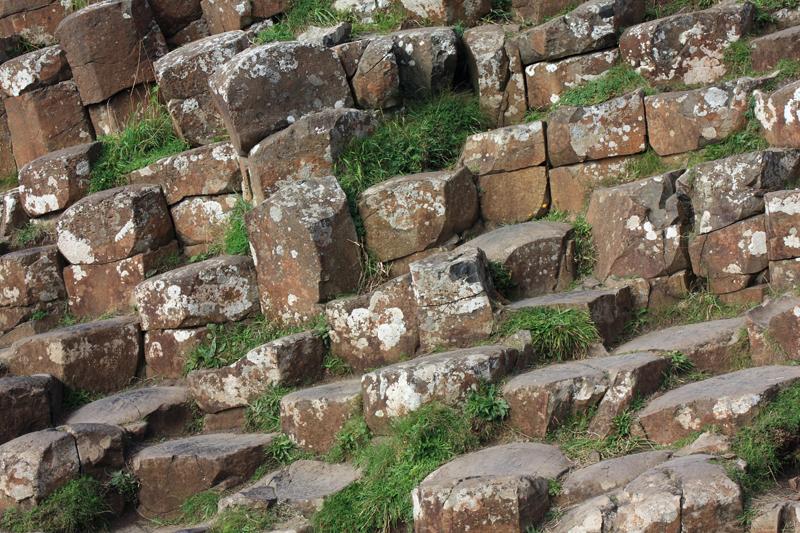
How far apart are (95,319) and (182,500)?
3065 mm

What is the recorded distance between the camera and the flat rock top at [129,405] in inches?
376

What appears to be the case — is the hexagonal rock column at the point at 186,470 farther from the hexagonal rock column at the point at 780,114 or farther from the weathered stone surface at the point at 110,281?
the hexagonal rock column at the point at 780,114

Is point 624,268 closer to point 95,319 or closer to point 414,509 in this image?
point 414,509

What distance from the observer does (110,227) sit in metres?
11.1

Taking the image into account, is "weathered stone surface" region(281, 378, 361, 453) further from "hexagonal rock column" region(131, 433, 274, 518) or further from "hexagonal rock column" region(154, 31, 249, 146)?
"hexagonal rock column" region(154, 31, 249, 146)

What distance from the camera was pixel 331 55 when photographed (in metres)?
10.9

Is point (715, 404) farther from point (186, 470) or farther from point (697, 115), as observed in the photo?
point (186, 470)

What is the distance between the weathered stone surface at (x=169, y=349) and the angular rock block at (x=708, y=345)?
4.00 metres

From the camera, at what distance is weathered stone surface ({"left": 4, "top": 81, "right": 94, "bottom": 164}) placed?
12742mm

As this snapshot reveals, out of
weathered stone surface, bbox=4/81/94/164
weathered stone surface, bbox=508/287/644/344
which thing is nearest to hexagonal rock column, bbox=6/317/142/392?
weathered stone surface, bbox=4/81/94/164

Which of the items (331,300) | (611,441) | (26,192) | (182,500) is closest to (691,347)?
(611,441)

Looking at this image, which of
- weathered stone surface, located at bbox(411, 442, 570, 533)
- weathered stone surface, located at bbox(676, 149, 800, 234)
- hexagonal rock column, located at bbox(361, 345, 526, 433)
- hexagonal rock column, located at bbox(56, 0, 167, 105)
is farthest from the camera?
hexagonal rock column, located at bbox(56, 0, 167, 105)

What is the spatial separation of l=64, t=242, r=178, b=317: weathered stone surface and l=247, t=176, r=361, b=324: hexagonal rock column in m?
1.67

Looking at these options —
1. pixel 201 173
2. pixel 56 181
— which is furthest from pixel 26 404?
pixel 56 181
